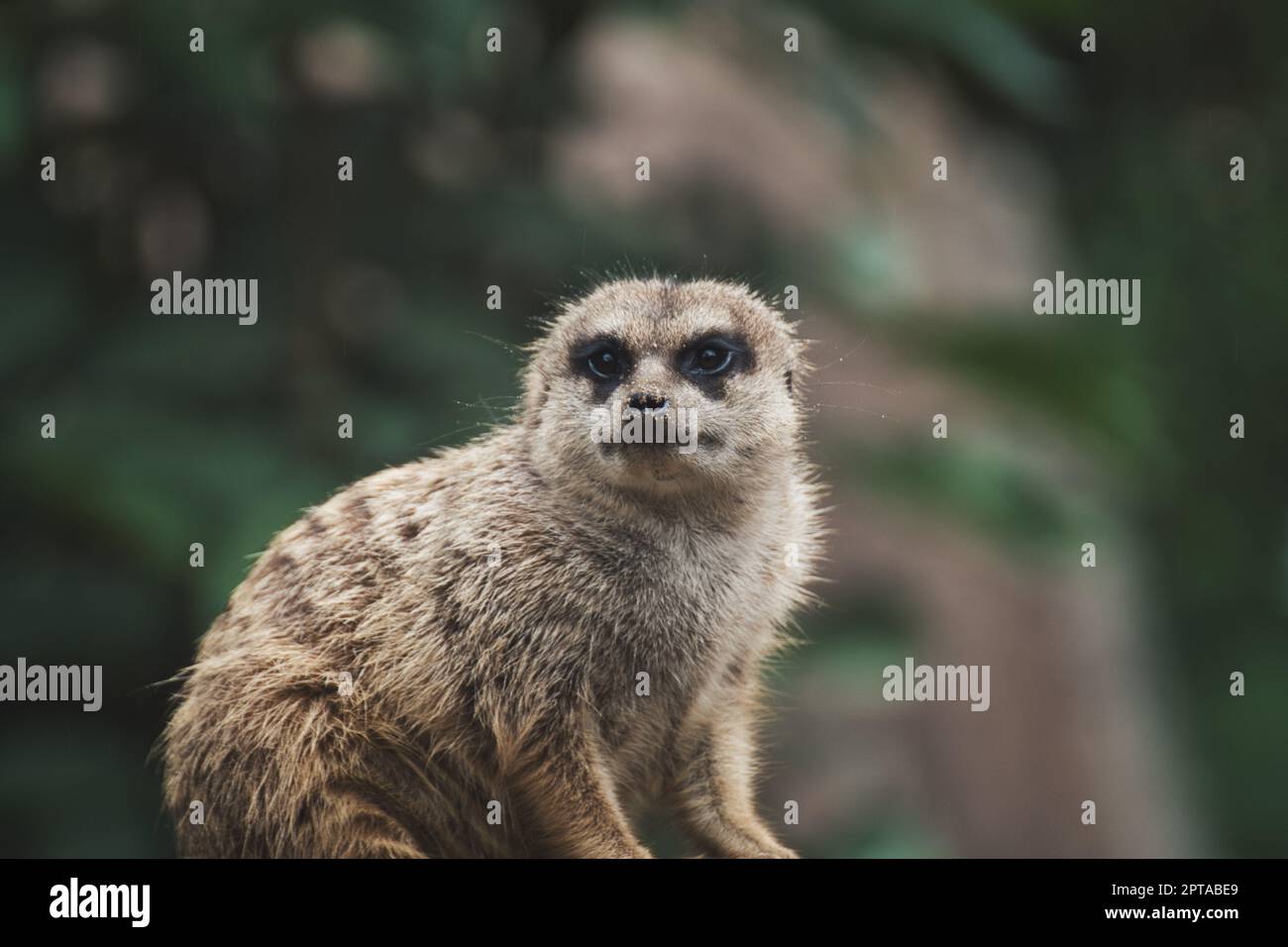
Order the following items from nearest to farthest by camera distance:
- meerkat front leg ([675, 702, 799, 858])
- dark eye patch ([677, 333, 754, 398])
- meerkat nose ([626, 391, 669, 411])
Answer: meerkat nose ([626, 391, 669, 411])
dark eye patch ([677, 333, 754, 398])
meerkat front leg ([675, 702, 799, 858])

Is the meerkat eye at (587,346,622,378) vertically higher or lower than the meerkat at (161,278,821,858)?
higher

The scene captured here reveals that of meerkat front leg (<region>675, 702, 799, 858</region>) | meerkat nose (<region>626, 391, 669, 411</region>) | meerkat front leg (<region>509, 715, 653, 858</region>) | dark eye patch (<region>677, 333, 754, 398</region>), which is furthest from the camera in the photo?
meerkat front leg (<region>675, 702, 799, 858</region>)

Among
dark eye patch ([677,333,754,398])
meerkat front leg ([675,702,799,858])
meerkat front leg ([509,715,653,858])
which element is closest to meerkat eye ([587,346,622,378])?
dark eye patch ([677,333,754,398])

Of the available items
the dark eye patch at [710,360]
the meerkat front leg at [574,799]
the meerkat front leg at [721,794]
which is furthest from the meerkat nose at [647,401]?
the meerkat front leg at [721,794]

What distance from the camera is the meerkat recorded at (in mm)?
3434

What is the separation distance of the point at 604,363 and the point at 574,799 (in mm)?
972

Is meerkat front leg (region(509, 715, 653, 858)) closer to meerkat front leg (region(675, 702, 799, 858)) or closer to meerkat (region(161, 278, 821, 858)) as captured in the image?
meerkat (region(161, 278, 821, 858))

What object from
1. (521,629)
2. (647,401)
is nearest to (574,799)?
(521,629)

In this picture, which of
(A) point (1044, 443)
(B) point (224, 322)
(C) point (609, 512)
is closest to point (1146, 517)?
(A) point (1044, 443)

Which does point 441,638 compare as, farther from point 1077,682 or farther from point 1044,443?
point 1077,682

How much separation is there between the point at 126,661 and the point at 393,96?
2589 millimetres

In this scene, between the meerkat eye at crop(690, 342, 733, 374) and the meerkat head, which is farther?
the meerkat eye at crop(690, 342, 733, 374)

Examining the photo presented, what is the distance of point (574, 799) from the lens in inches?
138

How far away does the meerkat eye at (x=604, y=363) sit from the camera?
342 centimetres
